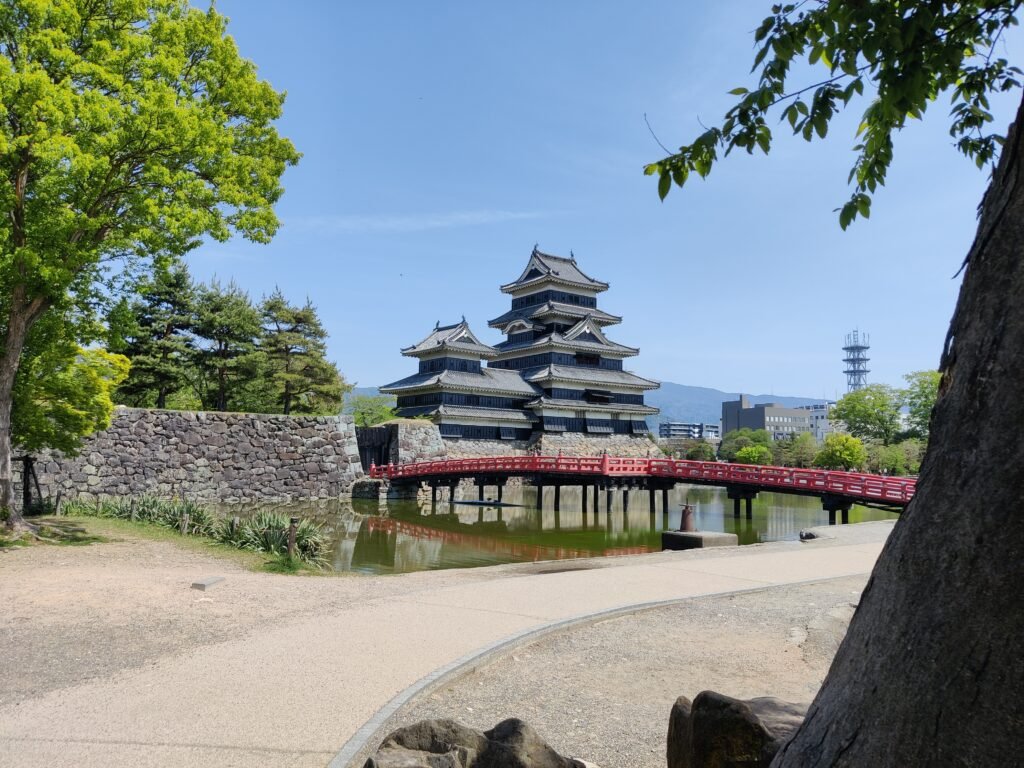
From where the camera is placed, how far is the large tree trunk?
4.65 feet

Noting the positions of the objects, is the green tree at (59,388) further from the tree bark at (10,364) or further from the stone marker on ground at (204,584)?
the stone marker on ground at (204,584)

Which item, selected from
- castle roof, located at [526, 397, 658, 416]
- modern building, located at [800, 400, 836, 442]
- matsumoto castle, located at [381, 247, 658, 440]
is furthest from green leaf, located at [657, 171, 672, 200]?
modern building, located at [800, 400, 836, 442]

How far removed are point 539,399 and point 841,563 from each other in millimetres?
34788

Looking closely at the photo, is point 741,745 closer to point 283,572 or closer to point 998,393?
point 998,393

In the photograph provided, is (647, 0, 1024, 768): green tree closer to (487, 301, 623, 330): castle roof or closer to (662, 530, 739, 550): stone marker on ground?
→ (662, 530, 739, 550): stone marker on ground

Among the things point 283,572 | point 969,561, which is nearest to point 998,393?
point 969,561

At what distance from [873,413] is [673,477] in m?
33.1

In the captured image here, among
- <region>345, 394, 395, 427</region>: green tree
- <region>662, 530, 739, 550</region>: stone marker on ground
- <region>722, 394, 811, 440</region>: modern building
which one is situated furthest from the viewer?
<region>722, 394, 811, 440</region>: modern building

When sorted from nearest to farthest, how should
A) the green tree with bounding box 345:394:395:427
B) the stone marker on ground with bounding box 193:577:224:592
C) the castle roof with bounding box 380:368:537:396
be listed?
the stone marker on ground with bounding box 193:577:224:592, the castle roof with bounding box 380:368:537:396, the green tree with bounding box 345:394:395:427

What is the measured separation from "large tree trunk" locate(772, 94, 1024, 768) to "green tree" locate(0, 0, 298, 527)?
11524 millimetres

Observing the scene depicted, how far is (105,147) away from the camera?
34.5 ft

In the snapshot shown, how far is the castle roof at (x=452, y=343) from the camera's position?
4350 cm

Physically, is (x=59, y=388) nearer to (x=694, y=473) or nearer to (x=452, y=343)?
(x=694, y=473)

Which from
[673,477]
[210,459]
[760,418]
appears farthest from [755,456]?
[760,418]
